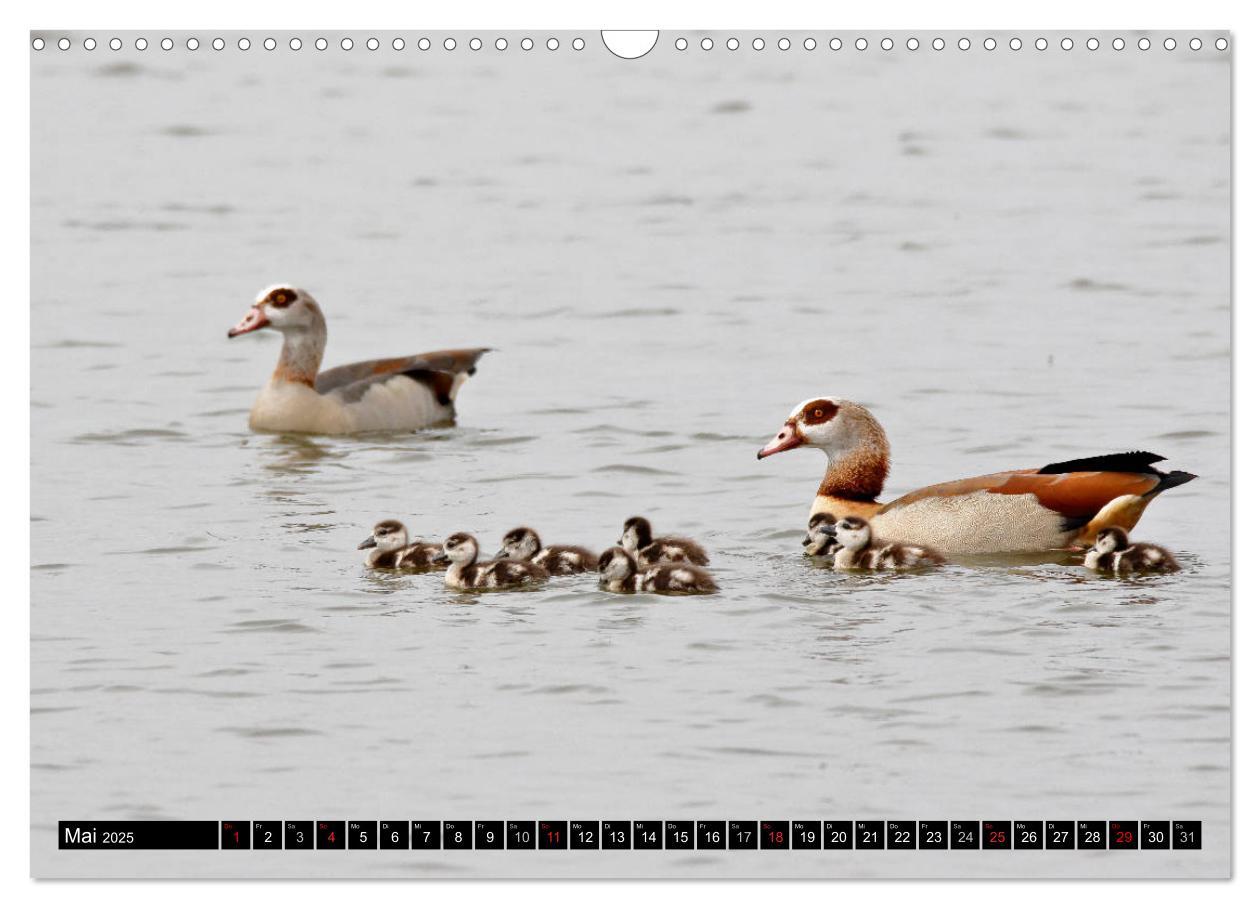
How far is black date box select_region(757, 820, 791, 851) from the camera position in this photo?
707 centimetres

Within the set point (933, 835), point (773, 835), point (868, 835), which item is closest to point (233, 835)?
point (773, 835)

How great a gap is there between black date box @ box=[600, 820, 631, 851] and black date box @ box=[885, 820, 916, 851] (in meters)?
0.78

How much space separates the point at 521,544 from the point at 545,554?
0.25 meters

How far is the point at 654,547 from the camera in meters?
11.2

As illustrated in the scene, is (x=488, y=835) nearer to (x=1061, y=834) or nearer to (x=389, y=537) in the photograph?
(x=1061, y=834)

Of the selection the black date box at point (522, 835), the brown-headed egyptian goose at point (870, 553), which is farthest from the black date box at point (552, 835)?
the brown-headed egyptian goose at point (870, 553)

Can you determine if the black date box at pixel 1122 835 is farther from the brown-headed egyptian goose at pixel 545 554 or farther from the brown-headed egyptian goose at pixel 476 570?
the brown-headed egyptian goose at pixel 545 554

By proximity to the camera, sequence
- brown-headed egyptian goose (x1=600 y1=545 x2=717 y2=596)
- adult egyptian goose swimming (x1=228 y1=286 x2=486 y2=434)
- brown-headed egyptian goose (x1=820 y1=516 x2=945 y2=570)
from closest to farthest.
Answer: brown-headed egyptian goose (x1=600 y1=545 x2=717 y2=596)
brown-headed egyptian goose (x1=820 y1=516 x2=945 y2=570)
adult egyptian goose swimming (x1=228 y1=286 x2=486 y2=434)

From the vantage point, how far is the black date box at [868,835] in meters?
7.03

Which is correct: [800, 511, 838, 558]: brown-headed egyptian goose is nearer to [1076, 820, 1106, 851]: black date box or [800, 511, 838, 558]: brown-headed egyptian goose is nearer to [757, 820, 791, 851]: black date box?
[1076, 820, 1106, 851]: black date box

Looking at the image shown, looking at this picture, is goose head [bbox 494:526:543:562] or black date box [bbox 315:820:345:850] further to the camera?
goose head [bbox 494:526:543:562]

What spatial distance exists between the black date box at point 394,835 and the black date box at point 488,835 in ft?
0.68

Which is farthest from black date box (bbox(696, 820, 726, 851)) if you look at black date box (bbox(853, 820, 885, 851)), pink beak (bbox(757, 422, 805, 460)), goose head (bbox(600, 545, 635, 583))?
pink beak (bbox(757, 422, 805, 460))

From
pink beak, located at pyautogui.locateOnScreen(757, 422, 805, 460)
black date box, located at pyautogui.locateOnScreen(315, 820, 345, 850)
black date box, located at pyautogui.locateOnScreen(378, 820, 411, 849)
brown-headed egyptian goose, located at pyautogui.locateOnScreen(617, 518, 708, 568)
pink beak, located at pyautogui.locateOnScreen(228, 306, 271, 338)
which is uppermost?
pink beak, located at pyautogui.locateOnScreen(228, 306, 271, 338)
